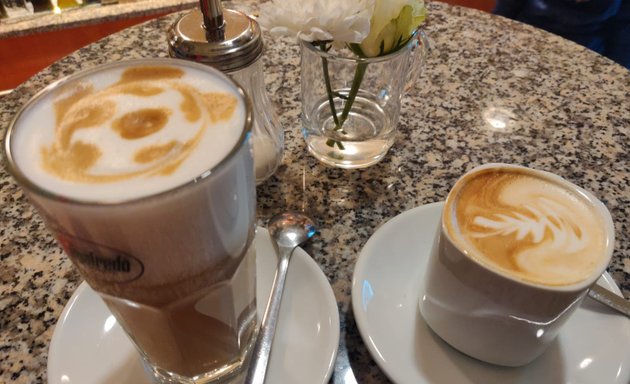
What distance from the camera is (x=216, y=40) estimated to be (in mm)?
560

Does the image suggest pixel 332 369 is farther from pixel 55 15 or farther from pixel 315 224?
pixel 55 15

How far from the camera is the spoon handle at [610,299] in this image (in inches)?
19.4

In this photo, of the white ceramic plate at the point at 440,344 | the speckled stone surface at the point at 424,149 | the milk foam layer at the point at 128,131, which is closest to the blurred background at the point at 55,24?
the speckled stone surface at the point at 424,149

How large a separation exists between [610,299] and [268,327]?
0.34 metres

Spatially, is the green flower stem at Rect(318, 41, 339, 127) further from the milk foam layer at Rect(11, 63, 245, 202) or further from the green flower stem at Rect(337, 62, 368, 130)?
the milk foam layer at Rect(11, 63, 245, 202)

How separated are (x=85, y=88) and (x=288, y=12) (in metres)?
0.27

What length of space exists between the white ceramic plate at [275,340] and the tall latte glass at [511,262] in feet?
0.35

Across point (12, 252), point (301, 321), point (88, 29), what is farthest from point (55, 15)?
point (301, 321)

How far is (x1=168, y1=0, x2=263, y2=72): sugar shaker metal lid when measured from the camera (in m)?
0.55

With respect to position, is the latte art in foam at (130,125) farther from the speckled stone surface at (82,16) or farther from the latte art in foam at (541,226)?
the speckled stone surface at (82,16)

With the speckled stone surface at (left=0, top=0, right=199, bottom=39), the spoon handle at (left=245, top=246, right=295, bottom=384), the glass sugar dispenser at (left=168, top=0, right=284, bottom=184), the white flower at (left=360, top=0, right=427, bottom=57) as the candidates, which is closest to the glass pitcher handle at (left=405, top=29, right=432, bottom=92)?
the white flower at (left=360, top=0, right=427, bottom=57)

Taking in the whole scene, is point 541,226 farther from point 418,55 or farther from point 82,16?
point 82,16

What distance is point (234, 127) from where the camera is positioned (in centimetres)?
36

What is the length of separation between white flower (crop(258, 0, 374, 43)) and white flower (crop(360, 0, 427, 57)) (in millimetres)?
19
